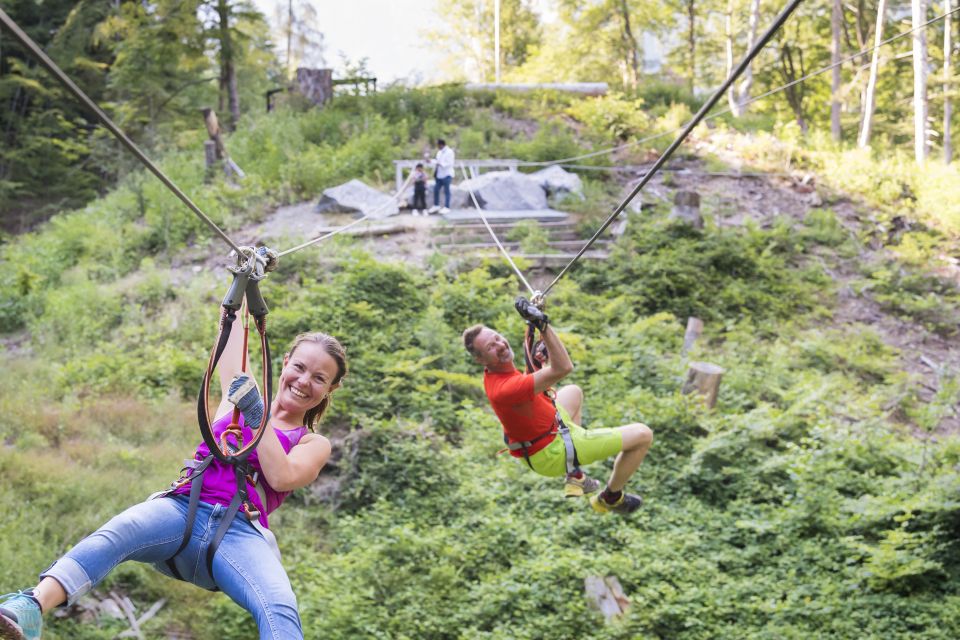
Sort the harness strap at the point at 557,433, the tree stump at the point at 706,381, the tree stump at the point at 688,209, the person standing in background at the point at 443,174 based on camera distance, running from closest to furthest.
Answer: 1. the harness strap at the point at 557,433
2. the tree stump at the point at 706,381
3. the tree stump at the point at 688,209
4. the person standing in background at the point at 443,174

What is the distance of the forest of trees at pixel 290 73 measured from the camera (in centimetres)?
2016

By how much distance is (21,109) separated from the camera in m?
26.2

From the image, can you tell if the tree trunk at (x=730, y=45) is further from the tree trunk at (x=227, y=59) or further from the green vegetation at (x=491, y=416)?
the tree trunk at (x=227, y=59)

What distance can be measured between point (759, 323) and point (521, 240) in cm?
433

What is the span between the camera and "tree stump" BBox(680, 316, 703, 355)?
12.9 meters

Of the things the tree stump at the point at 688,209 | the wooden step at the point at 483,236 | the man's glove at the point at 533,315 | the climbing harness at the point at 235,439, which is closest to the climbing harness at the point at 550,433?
the man's glove at the point at 533,315

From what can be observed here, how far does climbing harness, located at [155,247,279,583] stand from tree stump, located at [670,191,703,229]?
13236 mm

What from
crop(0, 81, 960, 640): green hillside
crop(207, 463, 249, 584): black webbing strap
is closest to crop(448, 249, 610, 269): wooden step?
crop(0, 81, 960, 640): green hillside

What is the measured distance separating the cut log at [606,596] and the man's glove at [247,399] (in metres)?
5.41

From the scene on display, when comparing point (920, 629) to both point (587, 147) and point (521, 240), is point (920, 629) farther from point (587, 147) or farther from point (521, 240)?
point (587, 147)

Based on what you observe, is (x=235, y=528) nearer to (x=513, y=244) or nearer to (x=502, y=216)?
(x=513, y=244)

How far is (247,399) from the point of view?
3098 mm

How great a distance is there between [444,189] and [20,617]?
49.6 ft

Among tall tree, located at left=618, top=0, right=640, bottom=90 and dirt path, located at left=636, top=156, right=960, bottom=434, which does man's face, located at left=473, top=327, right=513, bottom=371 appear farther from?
tall tree, located at left=618, top=0, right=640, bottom=90
